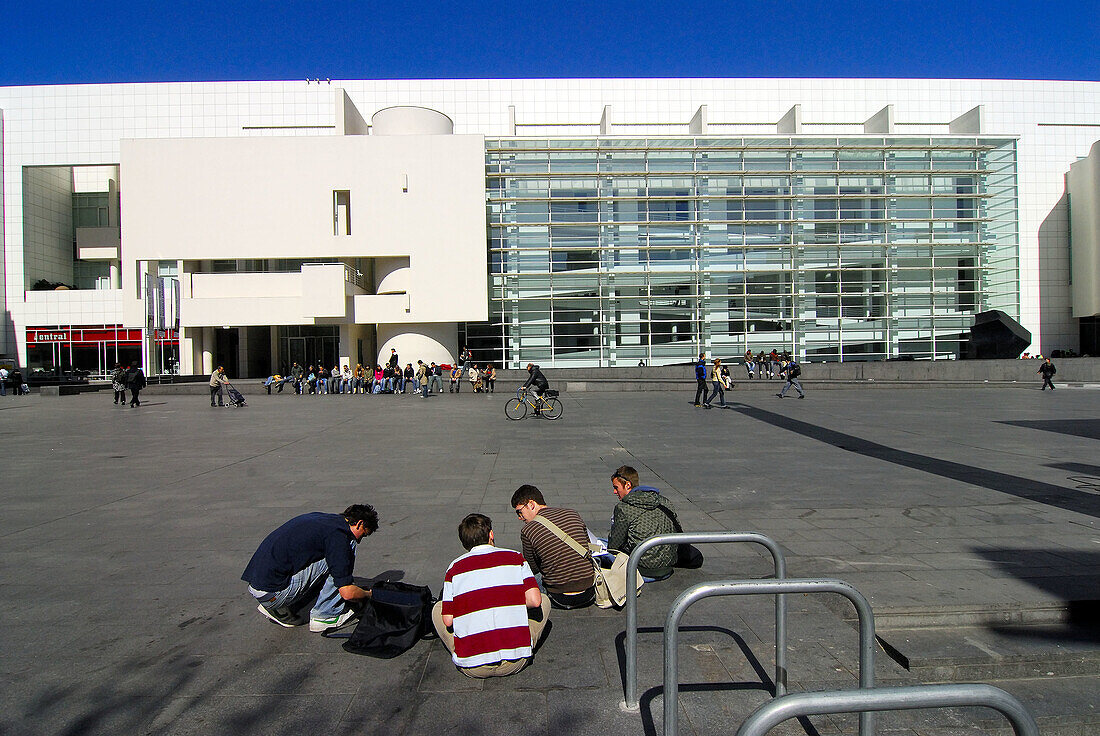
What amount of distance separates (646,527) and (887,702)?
10.2ft

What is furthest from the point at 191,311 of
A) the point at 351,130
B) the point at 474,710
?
the point at 474,710

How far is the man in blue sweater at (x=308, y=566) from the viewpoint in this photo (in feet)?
13.3

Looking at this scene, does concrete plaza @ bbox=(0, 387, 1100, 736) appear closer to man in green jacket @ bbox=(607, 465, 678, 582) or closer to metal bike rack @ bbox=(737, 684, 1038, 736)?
man in green jacket @ bbox=(607, 465, 678, 582)

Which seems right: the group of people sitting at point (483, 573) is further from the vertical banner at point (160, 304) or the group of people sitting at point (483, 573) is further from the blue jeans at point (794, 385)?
the vertical banner at point (160, 304)

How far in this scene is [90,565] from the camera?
551 centimetres

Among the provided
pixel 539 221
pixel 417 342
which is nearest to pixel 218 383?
pixel 417 342

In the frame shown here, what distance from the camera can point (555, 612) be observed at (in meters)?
4.49

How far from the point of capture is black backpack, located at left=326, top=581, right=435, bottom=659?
12.6ft

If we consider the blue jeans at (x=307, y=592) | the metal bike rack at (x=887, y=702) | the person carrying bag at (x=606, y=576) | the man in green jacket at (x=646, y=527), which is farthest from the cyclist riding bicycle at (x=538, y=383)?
the metal bike rack at (x=887, y=702)

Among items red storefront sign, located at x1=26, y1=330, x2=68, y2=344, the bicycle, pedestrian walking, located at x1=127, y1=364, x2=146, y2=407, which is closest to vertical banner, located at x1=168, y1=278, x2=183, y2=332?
pedestrian walking, located at x1=127, y1=364, x2=146, y2=407

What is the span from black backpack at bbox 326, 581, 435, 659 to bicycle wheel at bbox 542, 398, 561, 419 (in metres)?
13.9

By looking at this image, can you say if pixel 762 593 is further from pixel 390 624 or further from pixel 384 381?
pixel 384 381

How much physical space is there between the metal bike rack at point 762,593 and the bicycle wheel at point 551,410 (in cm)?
1529

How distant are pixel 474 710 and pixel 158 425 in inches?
673
